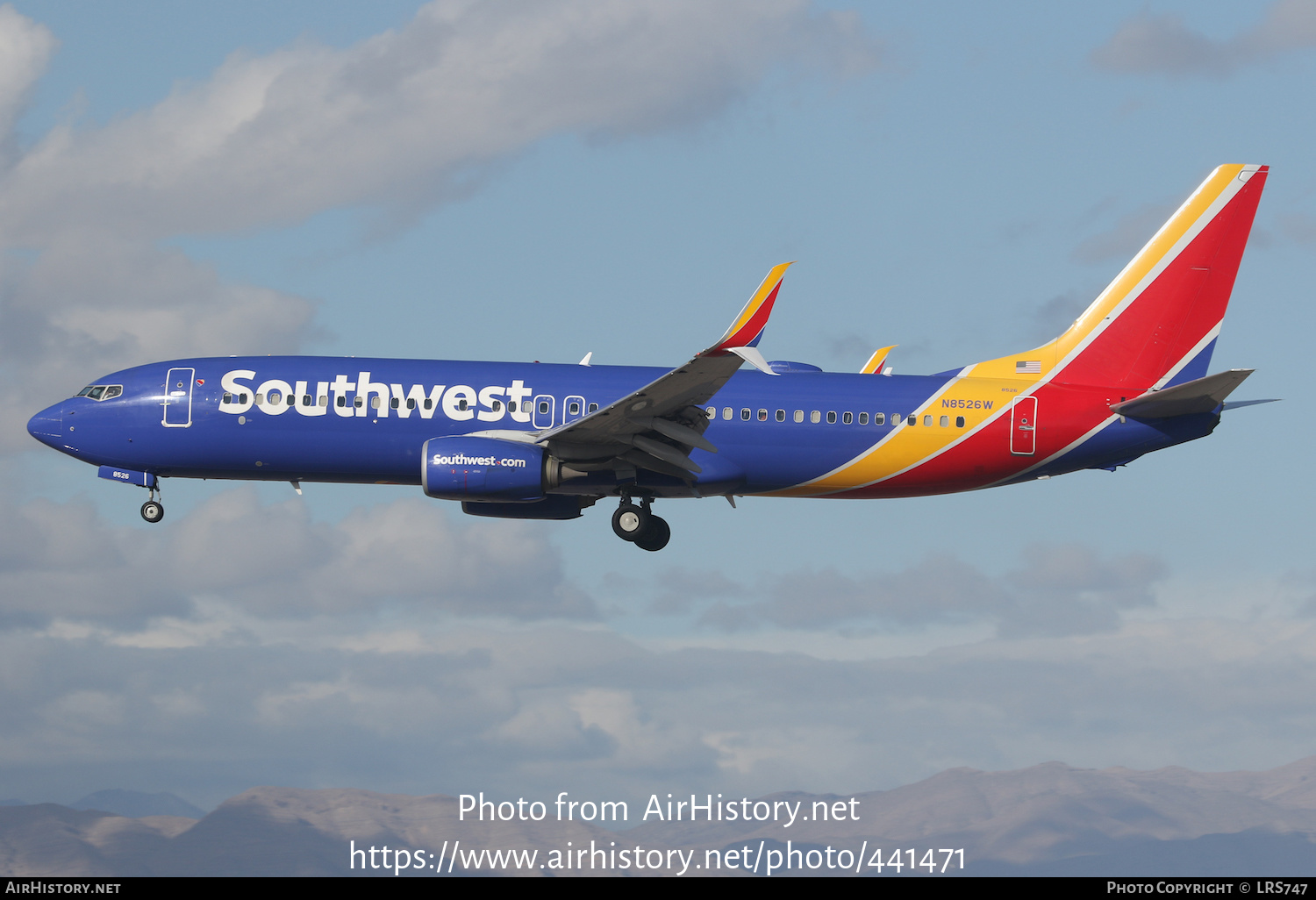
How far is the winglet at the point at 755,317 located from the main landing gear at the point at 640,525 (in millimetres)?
9564

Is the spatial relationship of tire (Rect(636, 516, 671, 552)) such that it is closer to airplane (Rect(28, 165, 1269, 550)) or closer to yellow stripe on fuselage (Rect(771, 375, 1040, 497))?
airplane (Rect(28, 165, 1269, 550))

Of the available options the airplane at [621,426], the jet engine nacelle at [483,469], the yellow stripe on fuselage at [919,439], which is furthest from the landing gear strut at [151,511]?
the yellow stripe on fuselage at [919,439]

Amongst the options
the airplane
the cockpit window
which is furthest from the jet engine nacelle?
the cockpit window

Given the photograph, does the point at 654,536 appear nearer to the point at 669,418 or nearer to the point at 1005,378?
the point at 669,418

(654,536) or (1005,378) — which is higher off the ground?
(1005,378)

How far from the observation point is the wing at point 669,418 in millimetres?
38000

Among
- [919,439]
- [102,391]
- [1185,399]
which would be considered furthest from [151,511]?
[1185,399]

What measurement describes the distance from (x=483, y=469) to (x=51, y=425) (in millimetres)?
14260

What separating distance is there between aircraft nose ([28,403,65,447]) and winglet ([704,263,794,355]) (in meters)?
21.4

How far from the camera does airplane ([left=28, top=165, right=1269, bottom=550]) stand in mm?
43969

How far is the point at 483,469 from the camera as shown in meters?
42.9
